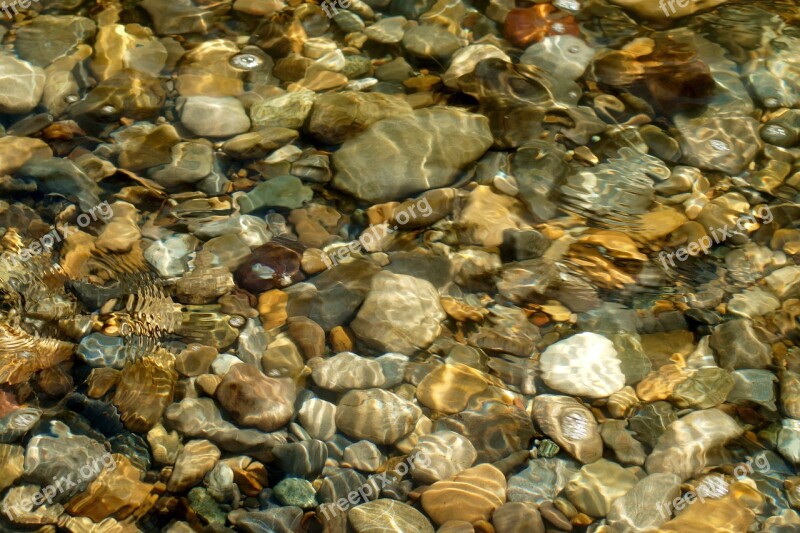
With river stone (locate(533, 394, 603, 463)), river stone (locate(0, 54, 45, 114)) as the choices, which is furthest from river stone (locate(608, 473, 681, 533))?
river stone (locate(0, 54, 45, 114))

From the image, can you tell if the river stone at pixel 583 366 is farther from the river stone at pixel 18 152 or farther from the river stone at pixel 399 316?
the river stone at pixel 18 152

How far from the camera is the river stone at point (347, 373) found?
3.63 m

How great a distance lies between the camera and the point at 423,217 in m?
4.37

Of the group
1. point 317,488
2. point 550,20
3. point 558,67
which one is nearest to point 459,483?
point 317,488

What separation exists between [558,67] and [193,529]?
392 centimetres

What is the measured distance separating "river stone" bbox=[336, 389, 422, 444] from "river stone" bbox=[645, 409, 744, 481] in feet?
3.72

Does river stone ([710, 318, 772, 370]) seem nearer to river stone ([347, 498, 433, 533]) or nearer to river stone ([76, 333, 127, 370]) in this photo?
river stone ([347, 498, 433, 533])

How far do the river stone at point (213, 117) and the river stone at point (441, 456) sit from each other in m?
2.46

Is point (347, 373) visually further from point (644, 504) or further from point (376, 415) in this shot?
point (644, 504)

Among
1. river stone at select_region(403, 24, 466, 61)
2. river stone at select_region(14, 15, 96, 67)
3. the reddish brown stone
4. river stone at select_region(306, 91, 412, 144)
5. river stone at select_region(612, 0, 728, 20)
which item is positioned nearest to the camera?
the reddish brown stone

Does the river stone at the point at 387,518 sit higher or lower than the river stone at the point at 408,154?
lower

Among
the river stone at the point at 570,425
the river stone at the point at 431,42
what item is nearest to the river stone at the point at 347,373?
the river stone at the point at 570,425

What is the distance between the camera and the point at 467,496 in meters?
3.24

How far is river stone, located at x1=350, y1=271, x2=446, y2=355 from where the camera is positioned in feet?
12.5
